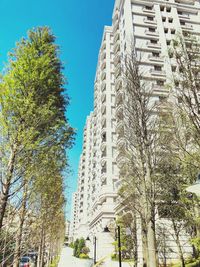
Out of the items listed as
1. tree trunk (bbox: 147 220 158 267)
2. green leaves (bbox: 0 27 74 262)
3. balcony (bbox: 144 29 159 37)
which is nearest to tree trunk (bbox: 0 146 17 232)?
green leaves (bbox: 0 27 74 262)

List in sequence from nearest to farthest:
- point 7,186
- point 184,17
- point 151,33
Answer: point 7,186 < point 151,33 < point 184,17

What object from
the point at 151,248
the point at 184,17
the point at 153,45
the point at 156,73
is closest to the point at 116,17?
the point at 184,17

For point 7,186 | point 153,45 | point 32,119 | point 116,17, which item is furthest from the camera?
point 116,17

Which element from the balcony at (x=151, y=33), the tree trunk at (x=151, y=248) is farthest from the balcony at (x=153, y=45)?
the tree trunk at (x=151, y=248)

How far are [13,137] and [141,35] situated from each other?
30.8 metres

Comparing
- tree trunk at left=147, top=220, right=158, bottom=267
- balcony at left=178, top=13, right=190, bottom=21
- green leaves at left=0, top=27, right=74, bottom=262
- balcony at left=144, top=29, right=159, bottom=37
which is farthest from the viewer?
balcony at left=178, top=13, right=190, bottom=21

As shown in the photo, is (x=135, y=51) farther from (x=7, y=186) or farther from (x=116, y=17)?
(x=7, y=186)

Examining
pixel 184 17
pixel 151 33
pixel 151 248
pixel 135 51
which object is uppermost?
pixel 184 17

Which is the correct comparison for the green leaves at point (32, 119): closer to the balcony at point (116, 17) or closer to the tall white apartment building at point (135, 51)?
the tall white apartment building at point (135, 51)

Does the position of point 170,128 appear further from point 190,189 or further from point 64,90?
point 190,189

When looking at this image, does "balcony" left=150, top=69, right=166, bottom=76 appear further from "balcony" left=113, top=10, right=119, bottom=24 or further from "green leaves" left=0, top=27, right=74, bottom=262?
Answer: "green leaves" left=0, top=27, right=74, bottom=262

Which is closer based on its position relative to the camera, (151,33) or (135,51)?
(135,51)

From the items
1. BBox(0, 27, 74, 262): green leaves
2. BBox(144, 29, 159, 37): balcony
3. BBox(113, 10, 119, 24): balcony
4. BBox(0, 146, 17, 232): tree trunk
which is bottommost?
BBox(0, 146, 17, 232): tree trunk

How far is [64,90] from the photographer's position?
31.9ft
